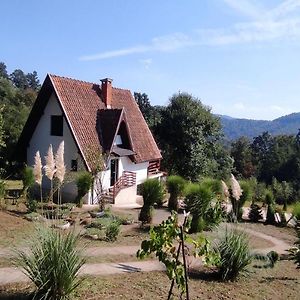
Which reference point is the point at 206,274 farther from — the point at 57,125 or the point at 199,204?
the point at 57,125

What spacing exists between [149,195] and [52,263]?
32.8 ft

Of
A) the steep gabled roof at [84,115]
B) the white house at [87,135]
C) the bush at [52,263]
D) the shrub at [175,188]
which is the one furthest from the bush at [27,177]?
the bush at [52,263]

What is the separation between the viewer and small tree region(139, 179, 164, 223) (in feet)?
52.2

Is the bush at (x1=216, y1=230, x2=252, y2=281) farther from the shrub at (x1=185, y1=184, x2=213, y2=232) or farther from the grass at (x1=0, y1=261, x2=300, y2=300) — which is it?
the shrub at (x1=185, y1=184, x2=213, y2=232)

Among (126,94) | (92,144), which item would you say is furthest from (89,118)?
(126,94)

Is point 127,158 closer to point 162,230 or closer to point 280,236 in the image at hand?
point 280,236

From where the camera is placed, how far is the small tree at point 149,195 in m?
15.9

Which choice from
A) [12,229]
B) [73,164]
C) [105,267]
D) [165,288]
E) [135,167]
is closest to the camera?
[165,288]

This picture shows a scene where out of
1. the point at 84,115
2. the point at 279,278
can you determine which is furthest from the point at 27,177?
the point at 279,278

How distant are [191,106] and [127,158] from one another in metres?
11.0

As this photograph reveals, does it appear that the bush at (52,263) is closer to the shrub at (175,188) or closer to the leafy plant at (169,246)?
the leafy plant at (169,246)

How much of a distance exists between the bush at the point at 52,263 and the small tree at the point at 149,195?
31.8 ft

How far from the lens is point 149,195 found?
52.4 feet

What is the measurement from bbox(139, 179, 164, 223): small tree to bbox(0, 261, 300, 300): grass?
22.0ft
